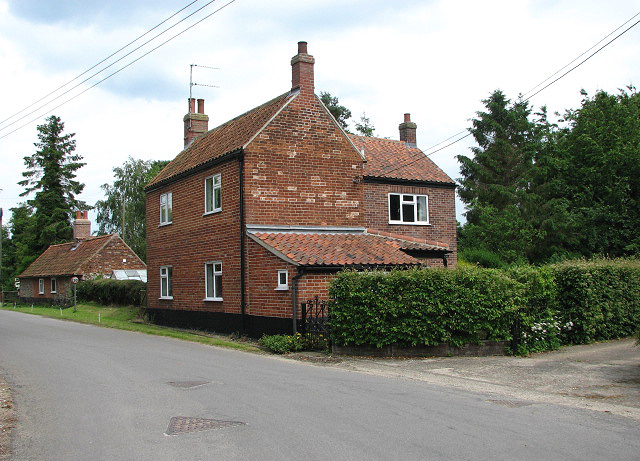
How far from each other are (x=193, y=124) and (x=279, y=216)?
1182 cm

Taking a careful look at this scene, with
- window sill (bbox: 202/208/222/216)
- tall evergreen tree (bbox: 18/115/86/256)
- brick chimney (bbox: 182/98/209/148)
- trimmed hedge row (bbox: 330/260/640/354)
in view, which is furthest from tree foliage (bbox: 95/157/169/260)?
trimmed hedge row (bbox: 330/260/640/354)

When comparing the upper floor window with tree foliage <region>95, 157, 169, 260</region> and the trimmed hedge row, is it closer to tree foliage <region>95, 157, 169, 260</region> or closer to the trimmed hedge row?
the trimmed hedge row

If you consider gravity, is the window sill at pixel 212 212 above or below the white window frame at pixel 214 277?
above

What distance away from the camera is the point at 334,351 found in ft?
50.2

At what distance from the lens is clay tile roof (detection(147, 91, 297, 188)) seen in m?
22.0

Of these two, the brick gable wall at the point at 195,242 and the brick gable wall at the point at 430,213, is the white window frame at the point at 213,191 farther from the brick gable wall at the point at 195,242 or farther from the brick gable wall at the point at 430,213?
the brick gable wall at the point at 430,213

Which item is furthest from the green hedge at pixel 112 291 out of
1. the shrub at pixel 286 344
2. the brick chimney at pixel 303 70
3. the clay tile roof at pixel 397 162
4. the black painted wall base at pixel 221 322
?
the shrub at pixel 286 344

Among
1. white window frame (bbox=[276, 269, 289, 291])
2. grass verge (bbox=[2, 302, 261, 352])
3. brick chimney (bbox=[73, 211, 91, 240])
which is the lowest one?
grass verge (bbox=[2, 302, 261, 352])

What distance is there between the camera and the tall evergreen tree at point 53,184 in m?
57.3

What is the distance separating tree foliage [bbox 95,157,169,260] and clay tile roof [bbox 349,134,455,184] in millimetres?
40138

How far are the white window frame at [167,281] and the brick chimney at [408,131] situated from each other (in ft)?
44.7

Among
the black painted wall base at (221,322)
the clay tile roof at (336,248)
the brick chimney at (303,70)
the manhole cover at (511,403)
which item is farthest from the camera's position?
the brick chimney at (303,70)

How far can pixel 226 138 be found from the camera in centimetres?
2392

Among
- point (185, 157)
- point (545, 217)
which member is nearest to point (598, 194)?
point (545, 217)
